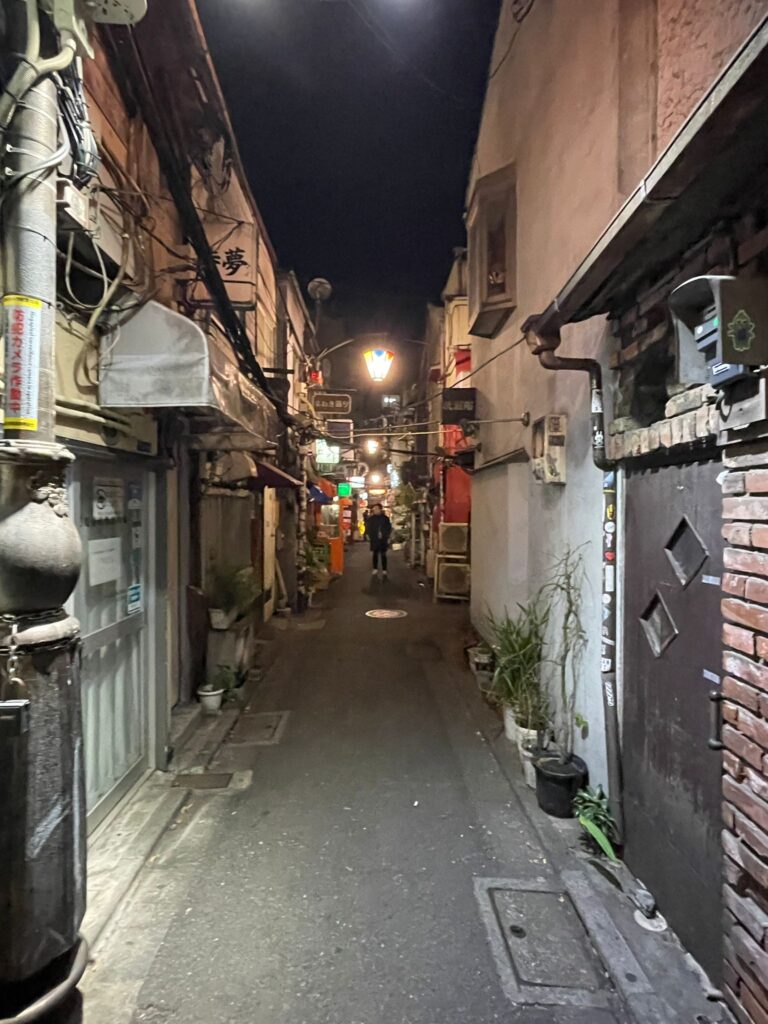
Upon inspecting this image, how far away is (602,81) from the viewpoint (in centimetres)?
461

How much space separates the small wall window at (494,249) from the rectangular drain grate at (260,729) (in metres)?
6.45

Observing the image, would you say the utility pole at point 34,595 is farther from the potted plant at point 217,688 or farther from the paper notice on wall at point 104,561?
the potted plant at point 217,688

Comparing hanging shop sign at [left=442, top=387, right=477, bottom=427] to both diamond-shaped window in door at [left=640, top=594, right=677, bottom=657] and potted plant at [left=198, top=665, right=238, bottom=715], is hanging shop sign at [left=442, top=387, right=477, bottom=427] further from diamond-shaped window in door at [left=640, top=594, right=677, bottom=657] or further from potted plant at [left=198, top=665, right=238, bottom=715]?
diamond-shaped window in door at [left=640, top=594, right=677, bottom=657]

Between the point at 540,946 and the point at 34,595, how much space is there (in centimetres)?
340

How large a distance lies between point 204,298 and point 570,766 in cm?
679

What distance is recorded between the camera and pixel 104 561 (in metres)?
4.30

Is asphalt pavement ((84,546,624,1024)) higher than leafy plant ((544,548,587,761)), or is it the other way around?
leafy plant ((544,548,587,761))

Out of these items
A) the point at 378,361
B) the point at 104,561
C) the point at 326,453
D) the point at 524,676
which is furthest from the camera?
the point at 326,453

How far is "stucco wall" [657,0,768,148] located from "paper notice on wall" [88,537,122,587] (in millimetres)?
5182

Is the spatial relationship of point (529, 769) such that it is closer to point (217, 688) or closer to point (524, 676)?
point (524, 676)

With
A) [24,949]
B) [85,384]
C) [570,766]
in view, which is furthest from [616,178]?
[24,949]

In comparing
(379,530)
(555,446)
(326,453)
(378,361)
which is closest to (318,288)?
(378,361)

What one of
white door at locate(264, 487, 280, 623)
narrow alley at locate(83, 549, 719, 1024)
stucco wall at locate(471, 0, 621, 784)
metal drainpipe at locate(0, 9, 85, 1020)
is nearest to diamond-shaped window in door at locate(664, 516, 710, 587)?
stucco wall at locate(471, 0, 621, 784)

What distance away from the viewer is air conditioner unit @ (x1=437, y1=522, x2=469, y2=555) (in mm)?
15010
